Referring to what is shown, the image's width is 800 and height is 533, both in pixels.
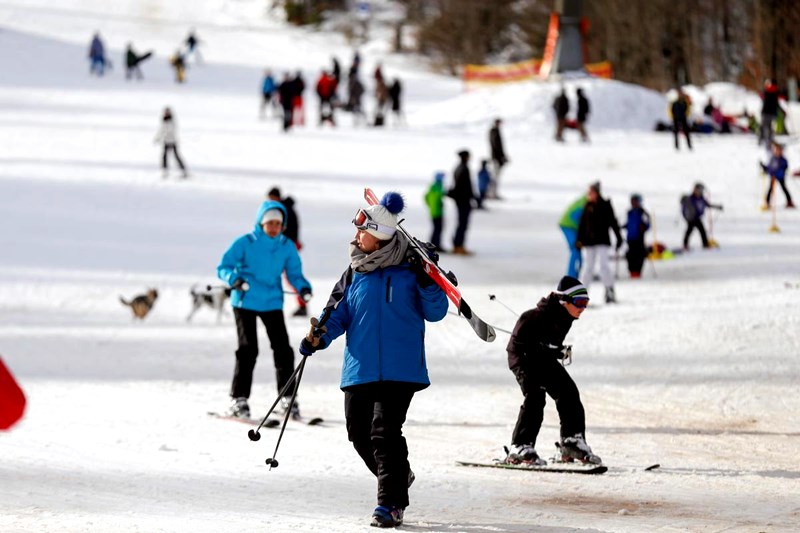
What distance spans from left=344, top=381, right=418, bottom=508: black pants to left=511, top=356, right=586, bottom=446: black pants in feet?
5.80

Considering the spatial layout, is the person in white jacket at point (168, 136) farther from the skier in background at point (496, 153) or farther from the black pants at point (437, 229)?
the black pants at point (437, 229)

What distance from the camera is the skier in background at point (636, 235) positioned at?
60.1 ft

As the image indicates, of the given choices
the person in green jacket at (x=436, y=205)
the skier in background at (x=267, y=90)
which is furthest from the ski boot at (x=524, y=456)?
the skier in background at (x=267, y=90)

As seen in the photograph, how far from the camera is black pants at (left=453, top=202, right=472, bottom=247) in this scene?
2092 centimetres

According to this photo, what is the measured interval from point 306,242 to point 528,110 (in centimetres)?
1383

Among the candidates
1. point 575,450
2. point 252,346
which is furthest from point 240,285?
point 575,450

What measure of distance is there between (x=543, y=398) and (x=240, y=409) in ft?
8.85

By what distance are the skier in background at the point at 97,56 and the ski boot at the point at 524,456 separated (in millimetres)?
36905

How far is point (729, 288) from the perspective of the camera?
17078 millimetres

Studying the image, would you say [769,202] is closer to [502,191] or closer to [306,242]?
[502,191]

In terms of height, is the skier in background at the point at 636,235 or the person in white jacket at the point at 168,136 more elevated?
the person in white jacket at the point at 168,136

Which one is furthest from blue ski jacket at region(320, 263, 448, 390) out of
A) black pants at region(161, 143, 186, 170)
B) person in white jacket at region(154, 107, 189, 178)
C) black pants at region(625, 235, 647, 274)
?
black pants at region(161, 143, 186, 170)

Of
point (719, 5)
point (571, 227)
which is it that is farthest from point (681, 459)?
point (719, 5)

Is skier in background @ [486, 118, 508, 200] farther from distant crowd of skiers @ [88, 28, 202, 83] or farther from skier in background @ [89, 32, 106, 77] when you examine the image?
skier in background @ [89, 32, 106, 77]
